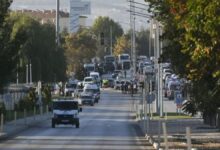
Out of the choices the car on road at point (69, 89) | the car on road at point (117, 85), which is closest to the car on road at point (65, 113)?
the car on road at point (69, 89)

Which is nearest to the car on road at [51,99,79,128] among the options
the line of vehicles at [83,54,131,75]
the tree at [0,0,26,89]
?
the tree at [0,0,26,89]

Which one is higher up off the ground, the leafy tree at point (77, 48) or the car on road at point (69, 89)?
the leafy tree at point (77, 48)

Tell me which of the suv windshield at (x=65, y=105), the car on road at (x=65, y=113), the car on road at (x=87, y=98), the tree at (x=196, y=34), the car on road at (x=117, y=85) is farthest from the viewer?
the car on road at (x=117, y=85)

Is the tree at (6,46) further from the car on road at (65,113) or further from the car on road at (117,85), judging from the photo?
the car on road at (117,85)

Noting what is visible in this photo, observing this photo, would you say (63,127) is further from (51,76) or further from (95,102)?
(95,102)

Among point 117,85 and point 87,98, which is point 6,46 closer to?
point 87,98

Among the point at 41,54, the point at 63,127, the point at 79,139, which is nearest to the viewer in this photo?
the point at 79,139

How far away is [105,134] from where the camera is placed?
46906 mm

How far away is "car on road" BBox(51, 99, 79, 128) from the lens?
56.4m

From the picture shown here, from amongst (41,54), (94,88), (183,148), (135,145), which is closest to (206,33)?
(183,148)

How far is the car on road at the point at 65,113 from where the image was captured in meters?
56.4

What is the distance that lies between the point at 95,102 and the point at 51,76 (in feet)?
32.6

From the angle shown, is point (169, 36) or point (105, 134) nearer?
point (169, 36)

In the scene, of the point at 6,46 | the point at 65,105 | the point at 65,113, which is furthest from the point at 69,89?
the point at 6,46
